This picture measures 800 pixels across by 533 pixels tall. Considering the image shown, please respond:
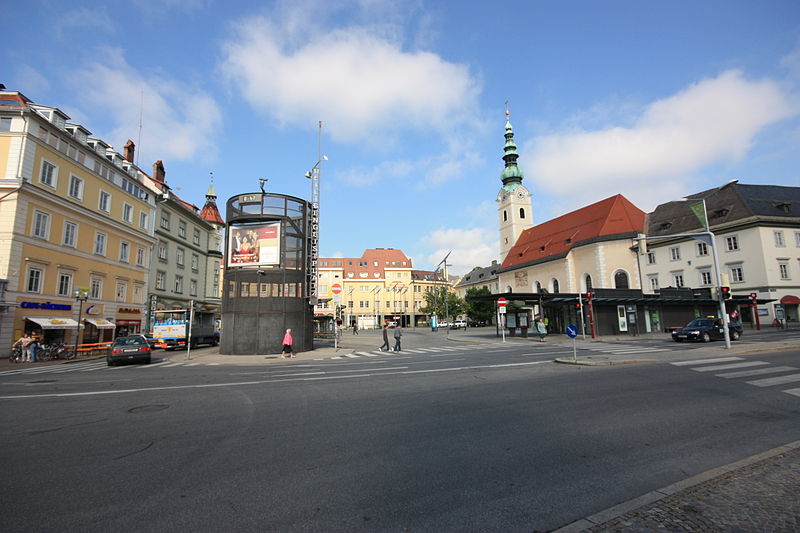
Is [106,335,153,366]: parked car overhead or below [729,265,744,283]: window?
below

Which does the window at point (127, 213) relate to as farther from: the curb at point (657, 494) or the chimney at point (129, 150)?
the curb at point (657, 494)

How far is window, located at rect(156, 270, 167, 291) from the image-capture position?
135 feet

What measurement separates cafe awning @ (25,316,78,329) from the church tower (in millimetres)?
65012

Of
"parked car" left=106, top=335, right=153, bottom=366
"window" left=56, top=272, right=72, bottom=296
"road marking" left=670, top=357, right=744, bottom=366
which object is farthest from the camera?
"window" left=56, top=272, right=72, bottom=296

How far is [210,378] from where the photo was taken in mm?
13578

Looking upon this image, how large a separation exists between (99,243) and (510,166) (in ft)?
222

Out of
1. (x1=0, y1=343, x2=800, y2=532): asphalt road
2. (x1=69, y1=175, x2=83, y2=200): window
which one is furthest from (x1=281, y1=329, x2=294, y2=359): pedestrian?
(x1=69, y1=175, x2=83, y2=200): window

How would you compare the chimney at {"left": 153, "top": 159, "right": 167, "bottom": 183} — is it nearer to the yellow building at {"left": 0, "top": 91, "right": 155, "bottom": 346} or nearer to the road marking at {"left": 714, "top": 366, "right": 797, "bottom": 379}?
the yellow building at {"left": 0, "top": 91, "right": 155, "bottom": 346}

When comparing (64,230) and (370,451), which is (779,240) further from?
(64,230)

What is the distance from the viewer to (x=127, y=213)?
35219mm

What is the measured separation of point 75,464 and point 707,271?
53.6m

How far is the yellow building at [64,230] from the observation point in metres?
24.0

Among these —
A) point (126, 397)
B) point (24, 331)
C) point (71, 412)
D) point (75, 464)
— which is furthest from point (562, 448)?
point (24, 331)

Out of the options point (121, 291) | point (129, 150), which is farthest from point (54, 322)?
point (129, 150)
